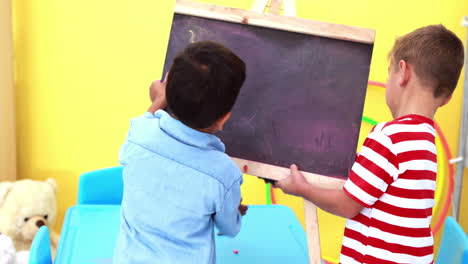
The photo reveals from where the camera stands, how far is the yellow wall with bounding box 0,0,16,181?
6.72 ft

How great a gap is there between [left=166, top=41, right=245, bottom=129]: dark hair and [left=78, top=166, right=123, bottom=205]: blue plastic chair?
2.81 feet

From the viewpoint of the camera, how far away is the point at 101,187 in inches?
66.7

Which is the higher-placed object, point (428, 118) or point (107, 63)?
point (428, 118)

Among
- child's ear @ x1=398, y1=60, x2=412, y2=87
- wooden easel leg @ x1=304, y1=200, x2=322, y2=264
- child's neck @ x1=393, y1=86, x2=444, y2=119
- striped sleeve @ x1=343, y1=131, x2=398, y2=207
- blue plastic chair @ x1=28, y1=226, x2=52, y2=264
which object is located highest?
child's ear @ x1=398, y1=60, x2=412, y2=87

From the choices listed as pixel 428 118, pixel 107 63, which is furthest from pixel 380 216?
pixel 107 63

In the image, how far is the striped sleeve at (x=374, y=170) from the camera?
1.01m

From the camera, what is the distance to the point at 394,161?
3.32ft

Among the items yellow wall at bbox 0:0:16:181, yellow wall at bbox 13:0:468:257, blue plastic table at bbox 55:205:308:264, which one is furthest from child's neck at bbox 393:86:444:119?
yellow wall at bbox 0:0:16:181

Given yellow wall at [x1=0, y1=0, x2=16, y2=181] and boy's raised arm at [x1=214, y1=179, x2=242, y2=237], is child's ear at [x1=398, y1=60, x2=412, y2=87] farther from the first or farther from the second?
yellow wall at [x1=0, y1=0, x2=16, y2=181]

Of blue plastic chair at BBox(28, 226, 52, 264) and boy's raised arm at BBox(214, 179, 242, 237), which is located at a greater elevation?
boy's raised arm at BBox(214, 179, 242, 237)

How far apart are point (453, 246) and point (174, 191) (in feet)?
3.03

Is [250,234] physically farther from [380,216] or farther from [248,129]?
[380,216]

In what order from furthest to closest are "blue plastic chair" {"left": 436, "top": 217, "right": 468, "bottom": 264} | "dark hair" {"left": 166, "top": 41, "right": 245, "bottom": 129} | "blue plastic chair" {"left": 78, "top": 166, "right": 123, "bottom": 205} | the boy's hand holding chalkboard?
"blue plastic chair" {"left": 78, "top": 166, "right": 123, "bottom": 205}, "blue plastic chair" {"left": 436, "top": 217, "right": 468, "bottom": 264}, the boy's hand holding chalkboard, "dark hair" {"left": 166, "top": 41, "right": 245, "bottom": 129}

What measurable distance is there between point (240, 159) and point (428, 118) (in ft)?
1.55
